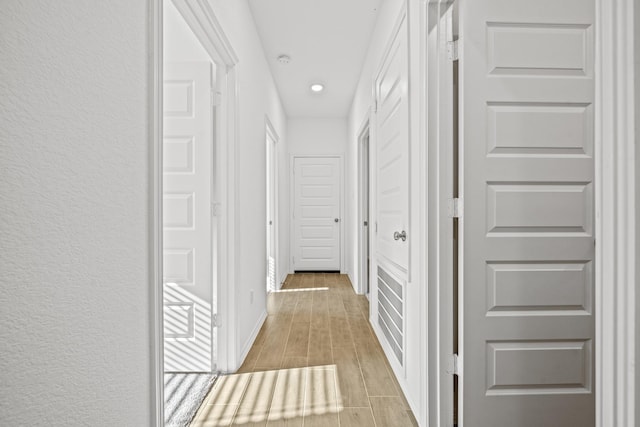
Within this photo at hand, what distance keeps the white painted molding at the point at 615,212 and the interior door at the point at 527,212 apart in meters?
0.88

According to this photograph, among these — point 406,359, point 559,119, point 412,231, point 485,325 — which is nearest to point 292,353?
point 406,359

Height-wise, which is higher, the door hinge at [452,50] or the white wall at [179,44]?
the white wall at [179,44]

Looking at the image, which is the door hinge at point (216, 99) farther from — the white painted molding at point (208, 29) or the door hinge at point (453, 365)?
the door hinge at point (453, 365)

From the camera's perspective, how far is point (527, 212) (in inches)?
64.3

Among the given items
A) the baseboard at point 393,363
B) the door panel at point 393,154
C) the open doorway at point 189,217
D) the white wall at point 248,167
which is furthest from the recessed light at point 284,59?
the baseboard at point 393,363

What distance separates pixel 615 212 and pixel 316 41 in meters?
3.36

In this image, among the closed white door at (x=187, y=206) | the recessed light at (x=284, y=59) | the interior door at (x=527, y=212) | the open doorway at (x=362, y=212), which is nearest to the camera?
the interior door at (x=527, y=212)

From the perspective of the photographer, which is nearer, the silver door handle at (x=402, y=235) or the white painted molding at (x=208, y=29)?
the white painted molding at (x=208, y=29)

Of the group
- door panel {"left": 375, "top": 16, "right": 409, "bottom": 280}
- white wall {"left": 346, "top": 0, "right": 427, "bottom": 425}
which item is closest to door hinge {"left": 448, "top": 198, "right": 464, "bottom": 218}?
white wall {"left": 346, "top": 0, "right": 427, "bottom": 425}

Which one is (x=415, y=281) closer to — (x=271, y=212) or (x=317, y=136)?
(x=271, y=212)

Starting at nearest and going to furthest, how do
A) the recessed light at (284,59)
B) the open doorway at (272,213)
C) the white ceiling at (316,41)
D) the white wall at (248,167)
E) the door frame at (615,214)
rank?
1. the door frame at (615,214)
2. the white wall at (248,167)
3. the white ceiling at (316,41)
4. the recessed light at (284,59)
5. the open doorway at (272,213)

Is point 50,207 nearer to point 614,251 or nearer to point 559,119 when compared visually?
point 614,251

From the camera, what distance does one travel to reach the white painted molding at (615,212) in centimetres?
66

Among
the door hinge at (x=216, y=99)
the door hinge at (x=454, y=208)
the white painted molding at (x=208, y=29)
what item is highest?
the white painted molding at (x=208, y=29)
